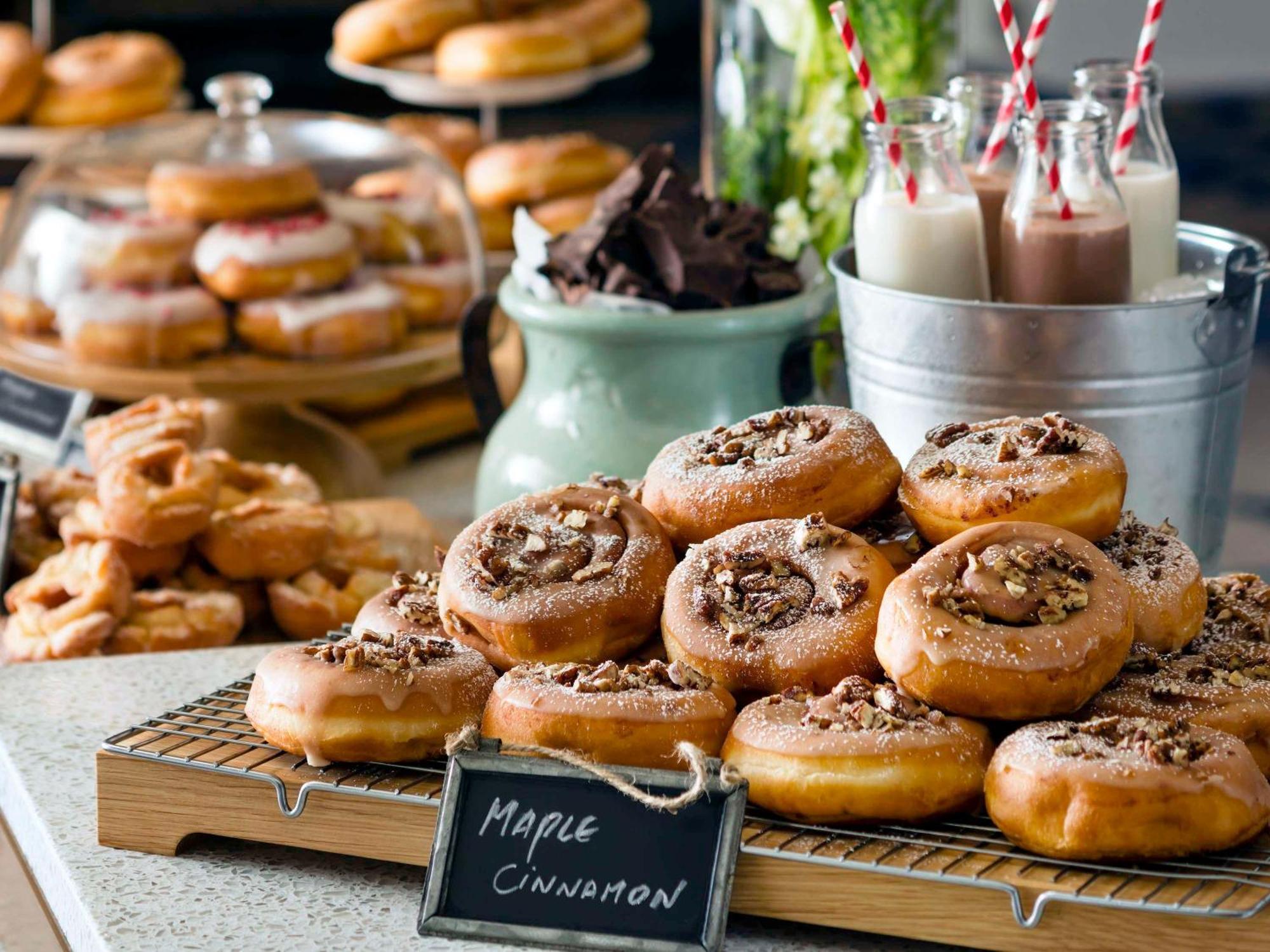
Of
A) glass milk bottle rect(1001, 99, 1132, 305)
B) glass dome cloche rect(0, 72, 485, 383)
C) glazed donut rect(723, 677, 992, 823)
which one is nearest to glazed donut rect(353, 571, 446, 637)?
glazed donut rect(723, 677, 992, 823)

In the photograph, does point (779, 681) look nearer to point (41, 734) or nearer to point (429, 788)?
point (429, 788)

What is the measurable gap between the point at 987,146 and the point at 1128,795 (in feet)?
3.30

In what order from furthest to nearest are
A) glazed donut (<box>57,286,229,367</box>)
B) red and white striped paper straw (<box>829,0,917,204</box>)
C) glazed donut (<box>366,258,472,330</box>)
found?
glazed donut (<box>366,258,472,330</box>) → glazed donut (<box>57,286,229,367</box>) → red and white striped paper straw (<box>829,0,917,204</box>)

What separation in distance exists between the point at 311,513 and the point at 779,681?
0.90 m

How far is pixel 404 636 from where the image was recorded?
1.14 meters

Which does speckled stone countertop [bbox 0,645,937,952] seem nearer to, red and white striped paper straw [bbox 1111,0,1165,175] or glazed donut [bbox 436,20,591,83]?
red and white striped paper straw [bbox 1111,0,1165,175]

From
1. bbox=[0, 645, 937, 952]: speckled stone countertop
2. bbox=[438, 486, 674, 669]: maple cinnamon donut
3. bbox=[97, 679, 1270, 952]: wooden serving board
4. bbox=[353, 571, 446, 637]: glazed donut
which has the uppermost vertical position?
bbox=[438, 486, 674, 669]: maple cinnamon donut

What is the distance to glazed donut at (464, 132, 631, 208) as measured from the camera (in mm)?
2895

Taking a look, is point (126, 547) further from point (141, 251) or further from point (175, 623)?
point (141, 251)

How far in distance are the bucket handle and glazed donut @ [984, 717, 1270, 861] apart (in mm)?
1041

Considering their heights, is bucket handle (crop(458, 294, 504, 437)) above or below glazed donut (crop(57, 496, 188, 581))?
above

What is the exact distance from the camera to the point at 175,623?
1.69 metres

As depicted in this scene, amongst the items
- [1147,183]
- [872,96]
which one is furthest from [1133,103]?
[872,96]

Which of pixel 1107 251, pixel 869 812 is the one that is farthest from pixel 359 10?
pixel 869 812
